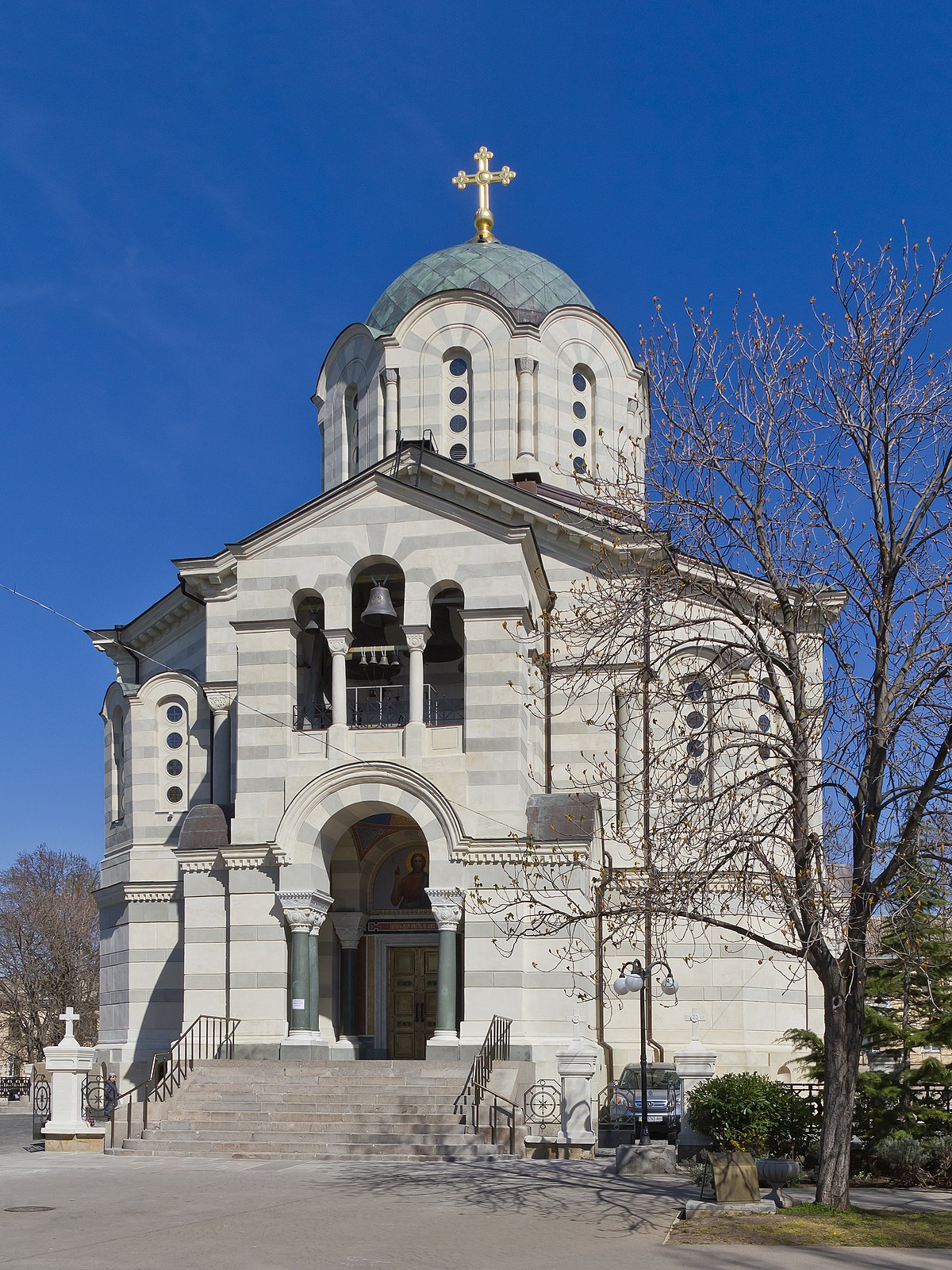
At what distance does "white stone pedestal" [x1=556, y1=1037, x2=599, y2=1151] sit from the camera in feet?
72.9

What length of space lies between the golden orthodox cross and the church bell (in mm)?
16323

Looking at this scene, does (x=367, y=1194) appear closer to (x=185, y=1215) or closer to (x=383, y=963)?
(x=185, y=1215)

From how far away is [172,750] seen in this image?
33812 mm

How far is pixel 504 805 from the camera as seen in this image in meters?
26.6

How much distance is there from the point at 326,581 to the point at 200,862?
567cm

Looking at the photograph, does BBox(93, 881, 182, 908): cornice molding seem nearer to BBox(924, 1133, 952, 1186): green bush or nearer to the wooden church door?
the wooden church door

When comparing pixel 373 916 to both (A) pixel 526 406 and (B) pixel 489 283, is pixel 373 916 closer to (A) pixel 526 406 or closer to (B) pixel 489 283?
(A) pixel 526 406

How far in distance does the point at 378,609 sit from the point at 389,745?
249 centimetres

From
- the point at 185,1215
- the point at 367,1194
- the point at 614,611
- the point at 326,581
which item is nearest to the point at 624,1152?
the point at 367,1194

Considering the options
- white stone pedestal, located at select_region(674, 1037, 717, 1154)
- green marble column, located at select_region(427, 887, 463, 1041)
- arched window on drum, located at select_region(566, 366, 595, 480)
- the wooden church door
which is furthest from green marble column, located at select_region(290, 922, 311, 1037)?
arched window on drum, located at select_region(566, 366, 595, 480)

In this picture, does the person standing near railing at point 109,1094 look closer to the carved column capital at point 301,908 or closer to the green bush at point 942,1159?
the carved column capital at point 301,908

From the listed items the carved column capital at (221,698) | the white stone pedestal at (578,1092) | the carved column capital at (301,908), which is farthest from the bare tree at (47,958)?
the white stone pedestal at (578,1092)

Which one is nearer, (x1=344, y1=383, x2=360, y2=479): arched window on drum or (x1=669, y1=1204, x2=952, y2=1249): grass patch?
(x1=669, y1=1204, x2=952, y2=1249): grass patch

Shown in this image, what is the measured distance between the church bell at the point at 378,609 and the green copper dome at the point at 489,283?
1152 cm
